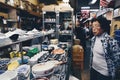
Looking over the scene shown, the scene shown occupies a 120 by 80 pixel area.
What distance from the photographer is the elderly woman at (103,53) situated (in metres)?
2.69

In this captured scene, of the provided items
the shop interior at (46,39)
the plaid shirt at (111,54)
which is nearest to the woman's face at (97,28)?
the plaid shirt at (111,54)

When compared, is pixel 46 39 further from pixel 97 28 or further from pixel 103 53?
pixel 103 53

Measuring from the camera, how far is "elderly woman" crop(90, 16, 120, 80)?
269 centimetres

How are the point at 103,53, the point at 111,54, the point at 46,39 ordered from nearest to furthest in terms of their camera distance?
the point at 111,54 < the point at 103,53 < the point at 46,39

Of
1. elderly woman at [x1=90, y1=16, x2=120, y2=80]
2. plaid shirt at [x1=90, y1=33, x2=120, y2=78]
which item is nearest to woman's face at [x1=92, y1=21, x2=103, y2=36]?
elderly woman at [x1=90, y1=16, x2=120, y2=80]

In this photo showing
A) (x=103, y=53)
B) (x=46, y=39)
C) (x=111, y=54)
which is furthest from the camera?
(x=46, y=39)

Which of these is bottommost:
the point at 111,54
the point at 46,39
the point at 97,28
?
the point at 111,54

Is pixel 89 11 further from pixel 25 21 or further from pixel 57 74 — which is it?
pixel 57 74

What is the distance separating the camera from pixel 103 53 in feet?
9.27

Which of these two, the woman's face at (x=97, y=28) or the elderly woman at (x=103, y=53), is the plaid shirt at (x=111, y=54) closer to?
the elderly woman at (x=103, y=53)

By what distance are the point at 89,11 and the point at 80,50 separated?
40.5 ft

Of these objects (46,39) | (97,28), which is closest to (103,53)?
(97,28)

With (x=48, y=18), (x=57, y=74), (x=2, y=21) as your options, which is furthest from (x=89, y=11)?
(x=57, y=74)

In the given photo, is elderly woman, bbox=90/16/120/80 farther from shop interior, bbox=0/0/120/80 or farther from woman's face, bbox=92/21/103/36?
shop interior, bbox=0/0/120/80
